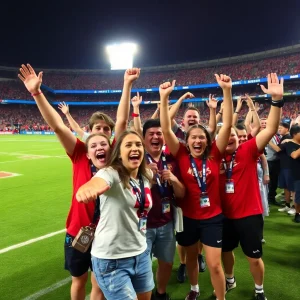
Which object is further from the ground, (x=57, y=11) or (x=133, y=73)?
(x=57, y=11)

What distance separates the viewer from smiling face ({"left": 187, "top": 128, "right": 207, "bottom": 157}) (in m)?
3.04

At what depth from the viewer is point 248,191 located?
316 cm

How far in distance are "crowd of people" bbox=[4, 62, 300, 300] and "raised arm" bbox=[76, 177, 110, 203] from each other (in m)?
0.01

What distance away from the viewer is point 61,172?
38.2 feet

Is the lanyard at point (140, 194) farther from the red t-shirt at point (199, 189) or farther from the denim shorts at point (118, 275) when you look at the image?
the red t-shirt at point (199, 189)

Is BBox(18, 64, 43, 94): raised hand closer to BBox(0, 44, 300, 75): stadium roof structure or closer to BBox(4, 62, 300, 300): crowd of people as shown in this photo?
BBox(4, 62, 300, 300): crowd of people

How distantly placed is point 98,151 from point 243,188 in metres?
1.60

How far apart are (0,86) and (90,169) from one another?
61.6m

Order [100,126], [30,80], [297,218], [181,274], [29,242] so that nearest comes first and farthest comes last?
[30,80] < [100,126] < [181,274] < [29,242] < [297,218]

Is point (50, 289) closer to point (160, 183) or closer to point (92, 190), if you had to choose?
point (160, 183)

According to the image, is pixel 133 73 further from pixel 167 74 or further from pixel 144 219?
pixel 167 74

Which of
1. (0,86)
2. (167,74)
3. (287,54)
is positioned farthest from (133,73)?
(0,86)

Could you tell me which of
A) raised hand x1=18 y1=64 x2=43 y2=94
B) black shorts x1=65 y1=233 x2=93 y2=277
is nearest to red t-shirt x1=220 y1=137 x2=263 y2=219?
black shorts x1=65 y1=233 x2=93 y2=277

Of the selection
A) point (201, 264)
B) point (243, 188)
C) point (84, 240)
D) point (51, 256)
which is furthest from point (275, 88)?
point (51, 256)
